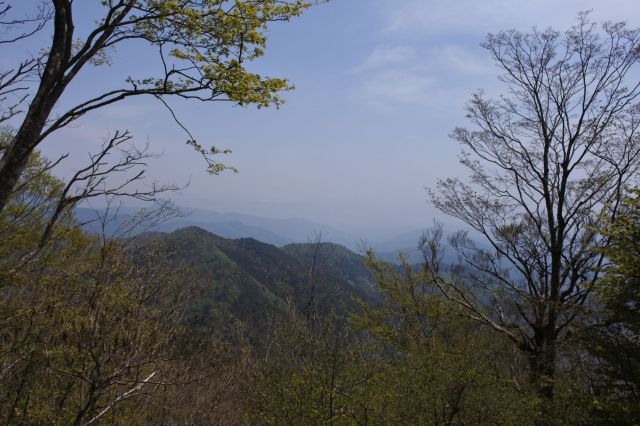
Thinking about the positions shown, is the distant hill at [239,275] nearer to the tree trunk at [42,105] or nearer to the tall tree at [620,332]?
the tall tree at [620,332]

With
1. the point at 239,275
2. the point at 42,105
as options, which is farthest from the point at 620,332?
the point at 239,275

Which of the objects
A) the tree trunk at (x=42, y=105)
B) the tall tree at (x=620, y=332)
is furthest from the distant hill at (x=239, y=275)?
the tree trunk at (x=42, y=105)

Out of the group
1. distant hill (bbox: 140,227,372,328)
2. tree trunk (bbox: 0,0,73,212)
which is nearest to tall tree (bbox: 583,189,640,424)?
tree trunk (bbox: 0,0,73,212)

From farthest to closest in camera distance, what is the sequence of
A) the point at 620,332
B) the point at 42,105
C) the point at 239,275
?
1. the point at 239,275
2. the point at 620,332
3. the point at 42,105

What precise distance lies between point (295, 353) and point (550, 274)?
803 centimetres

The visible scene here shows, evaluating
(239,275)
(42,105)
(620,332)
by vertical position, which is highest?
(42,105)

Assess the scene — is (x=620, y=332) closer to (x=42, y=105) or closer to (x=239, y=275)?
(x=42, y=105)

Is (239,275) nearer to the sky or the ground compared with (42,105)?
nearer to the ground

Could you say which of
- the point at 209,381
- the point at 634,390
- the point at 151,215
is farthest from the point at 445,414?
the point at 209,381

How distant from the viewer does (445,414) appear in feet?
28.3

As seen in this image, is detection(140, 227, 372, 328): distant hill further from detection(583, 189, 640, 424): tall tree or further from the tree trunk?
the tree trunk

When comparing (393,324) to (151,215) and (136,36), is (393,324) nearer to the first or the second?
(151,215)

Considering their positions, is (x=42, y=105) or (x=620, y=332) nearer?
(x=42, y=105)

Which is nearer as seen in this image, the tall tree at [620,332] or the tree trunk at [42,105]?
the tree trunk at [42,105]
